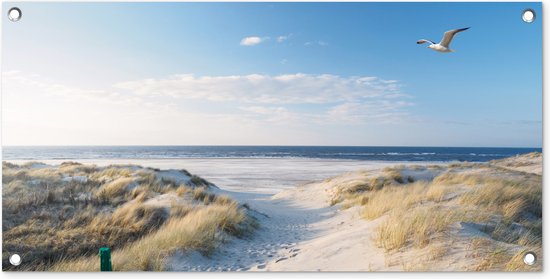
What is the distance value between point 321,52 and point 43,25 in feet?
12.5

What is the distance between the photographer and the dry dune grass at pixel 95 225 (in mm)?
4027

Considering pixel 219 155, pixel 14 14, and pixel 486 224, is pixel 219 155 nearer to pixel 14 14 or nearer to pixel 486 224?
pixel 14 14

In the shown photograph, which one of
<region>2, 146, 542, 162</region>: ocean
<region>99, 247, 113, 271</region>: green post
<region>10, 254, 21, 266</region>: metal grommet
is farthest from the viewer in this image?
<region>2, 146, 542, 162</region>: ocean

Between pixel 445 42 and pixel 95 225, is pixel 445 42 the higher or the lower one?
the higher one

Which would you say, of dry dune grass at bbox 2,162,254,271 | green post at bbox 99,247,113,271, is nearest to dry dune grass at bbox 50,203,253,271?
dry dune grass at bbox 2,162,254,271

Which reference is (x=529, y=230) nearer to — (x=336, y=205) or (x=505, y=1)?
(x=505, y=1)

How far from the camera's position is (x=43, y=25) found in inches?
162

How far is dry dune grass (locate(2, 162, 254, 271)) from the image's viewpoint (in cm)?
403

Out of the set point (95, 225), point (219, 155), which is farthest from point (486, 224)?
point (219, 155)

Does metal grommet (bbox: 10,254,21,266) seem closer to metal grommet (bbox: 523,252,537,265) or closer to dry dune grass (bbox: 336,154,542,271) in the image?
dry dune grass (bbox: 336,154,542,271)

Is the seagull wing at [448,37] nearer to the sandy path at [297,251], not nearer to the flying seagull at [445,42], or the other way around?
the flying seagull at [445,42]

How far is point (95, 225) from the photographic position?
→ 5.05 m

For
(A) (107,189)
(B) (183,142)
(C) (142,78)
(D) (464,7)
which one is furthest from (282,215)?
(D) (464,7)

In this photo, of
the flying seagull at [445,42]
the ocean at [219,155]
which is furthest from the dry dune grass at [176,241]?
the flying seagull at [445,42]
